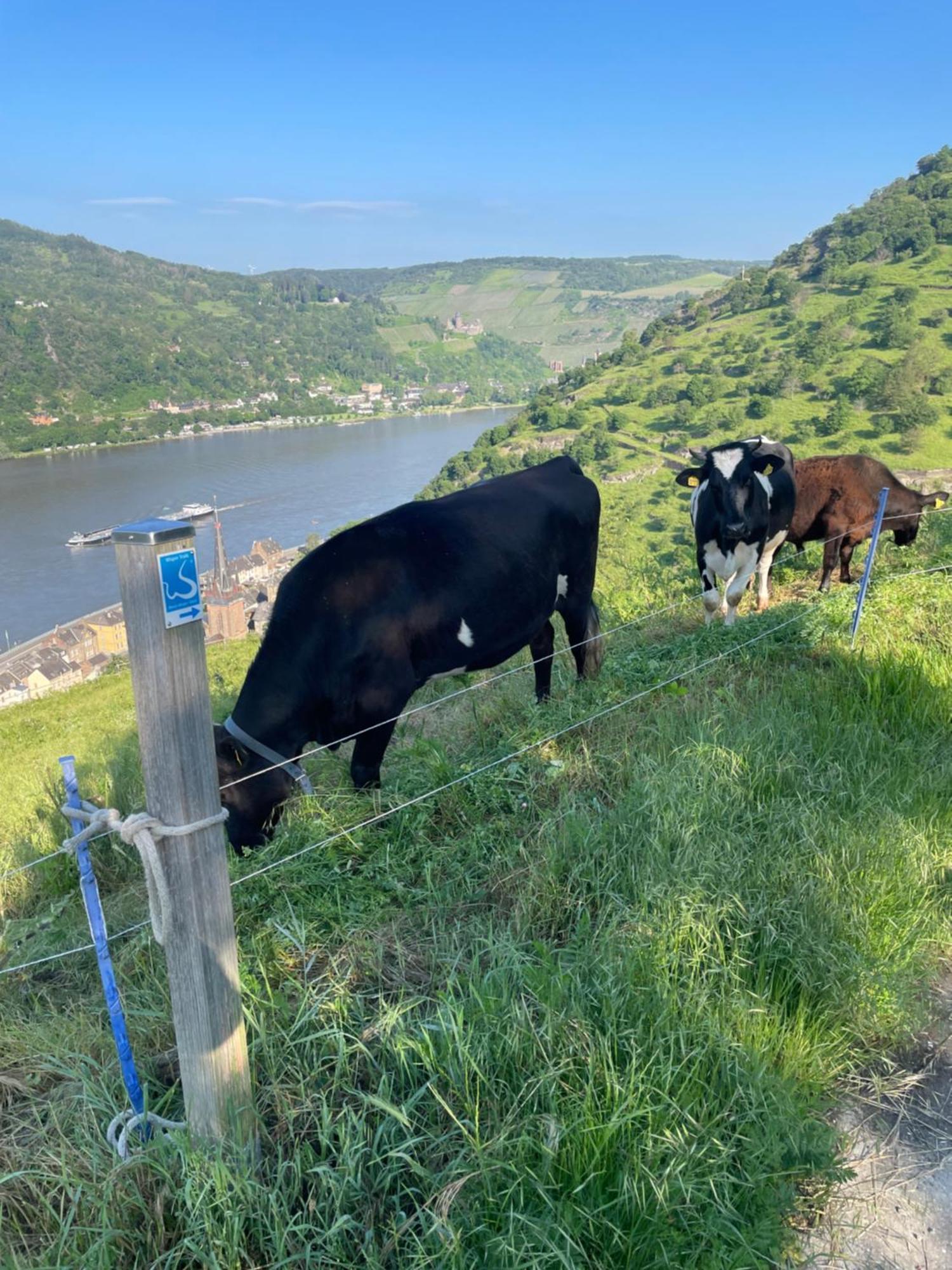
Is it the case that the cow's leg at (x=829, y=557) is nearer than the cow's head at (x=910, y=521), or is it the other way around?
the cow's leg at (x=829, y=557)

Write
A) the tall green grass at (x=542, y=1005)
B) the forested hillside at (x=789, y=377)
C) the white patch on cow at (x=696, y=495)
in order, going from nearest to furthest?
the tall green grass at (x=542, y=1005) < the white patch on cow at (x=696, y=495) < the forested hillside at (x=789, y=377)

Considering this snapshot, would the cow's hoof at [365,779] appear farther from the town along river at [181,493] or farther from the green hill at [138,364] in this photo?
the green hill at [138,364]

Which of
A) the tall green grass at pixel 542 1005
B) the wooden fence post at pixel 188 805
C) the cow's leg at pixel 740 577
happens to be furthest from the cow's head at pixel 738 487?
the wooden fence post at pixel 188 805

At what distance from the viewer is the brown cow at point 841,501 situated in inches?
355

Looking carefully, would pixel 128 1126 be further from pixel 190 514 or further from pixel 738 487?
pixel 738 487

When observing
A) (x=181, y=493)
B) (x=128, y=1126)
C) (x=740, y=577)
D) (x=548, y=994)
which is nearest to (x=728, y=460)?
(x=740, y=577)

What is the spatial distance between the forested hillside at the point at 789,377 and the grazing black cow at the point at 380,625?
1012 inches

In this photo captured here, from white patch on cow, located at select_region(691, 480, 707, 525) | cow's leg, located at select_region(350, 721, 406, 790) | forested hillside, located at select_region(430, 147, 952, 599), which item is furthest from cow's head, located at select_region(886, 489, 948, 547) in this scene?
forested hillside, located at select_region(430, 147, 952, 599)

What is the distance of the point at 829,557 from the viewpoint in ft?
28.6

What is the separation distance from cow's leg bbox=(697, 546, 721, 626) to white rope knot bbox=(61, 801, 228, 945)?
20.7 feet

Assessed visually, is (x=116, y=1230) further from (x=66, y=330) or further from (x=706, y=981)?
(x=66, y=330)

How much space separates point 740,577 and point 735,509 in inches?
28.6

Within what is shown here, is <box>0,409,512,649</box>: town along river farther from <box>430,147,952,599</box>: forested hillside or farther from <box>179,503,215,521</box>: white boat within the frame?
<box>179,503,215,521</box>: white boat

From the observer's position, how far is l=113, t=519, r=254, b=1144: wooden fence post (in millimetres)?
1707
